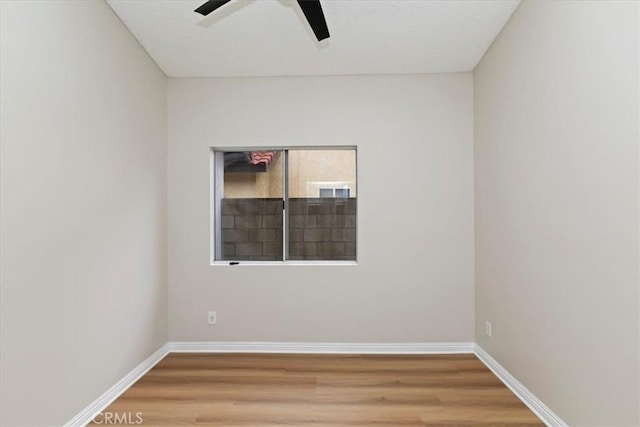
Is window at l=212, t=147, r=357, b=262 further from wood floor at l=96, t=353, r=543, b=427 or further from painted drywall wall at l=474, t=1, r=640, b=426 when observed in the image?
painted drywall wall at l=474, t=1, r=640, b=426

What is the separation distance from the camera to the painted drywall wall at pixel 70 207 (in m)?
1.79

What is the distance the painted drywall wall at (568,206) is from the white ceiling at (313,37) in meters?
0.33

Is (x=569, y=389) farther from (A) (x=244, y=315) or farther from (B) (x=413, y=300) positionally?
(A) (x=244, y=315)

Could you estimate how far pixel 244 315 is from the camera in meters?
3.55

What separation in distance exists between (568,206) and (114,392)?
310 centimetres

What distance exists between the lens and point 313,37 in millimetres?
2953

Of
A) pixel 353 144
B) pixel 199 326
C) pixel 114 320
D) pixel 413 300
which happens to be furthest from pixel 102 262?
pixel 413 300

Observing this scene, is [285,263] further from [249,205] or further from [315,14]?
[315,14]

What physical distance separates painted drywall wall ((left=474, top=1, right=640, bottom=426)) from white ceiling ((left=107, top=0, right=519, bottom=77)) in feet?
1.08

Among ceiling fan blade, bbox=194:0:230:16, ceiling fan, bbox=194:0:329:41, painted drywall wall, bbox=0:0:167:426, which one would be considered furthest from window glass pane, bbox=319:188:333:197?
ceiling fan blade, bbox=194:0:230:16

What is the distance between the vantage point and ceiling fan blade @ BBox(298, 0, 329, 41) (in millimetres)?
1957

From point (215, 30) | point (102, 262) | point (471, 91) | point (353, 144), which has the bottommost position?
point (102, 262)

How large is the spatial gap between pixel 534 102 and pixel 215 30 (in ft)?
7.57

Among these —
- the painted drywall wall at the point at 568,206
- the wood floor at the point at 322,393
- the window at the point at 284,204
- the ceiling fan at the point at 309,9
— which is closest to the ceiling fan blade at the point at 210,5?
the ceiling fan at the point at 309,9
